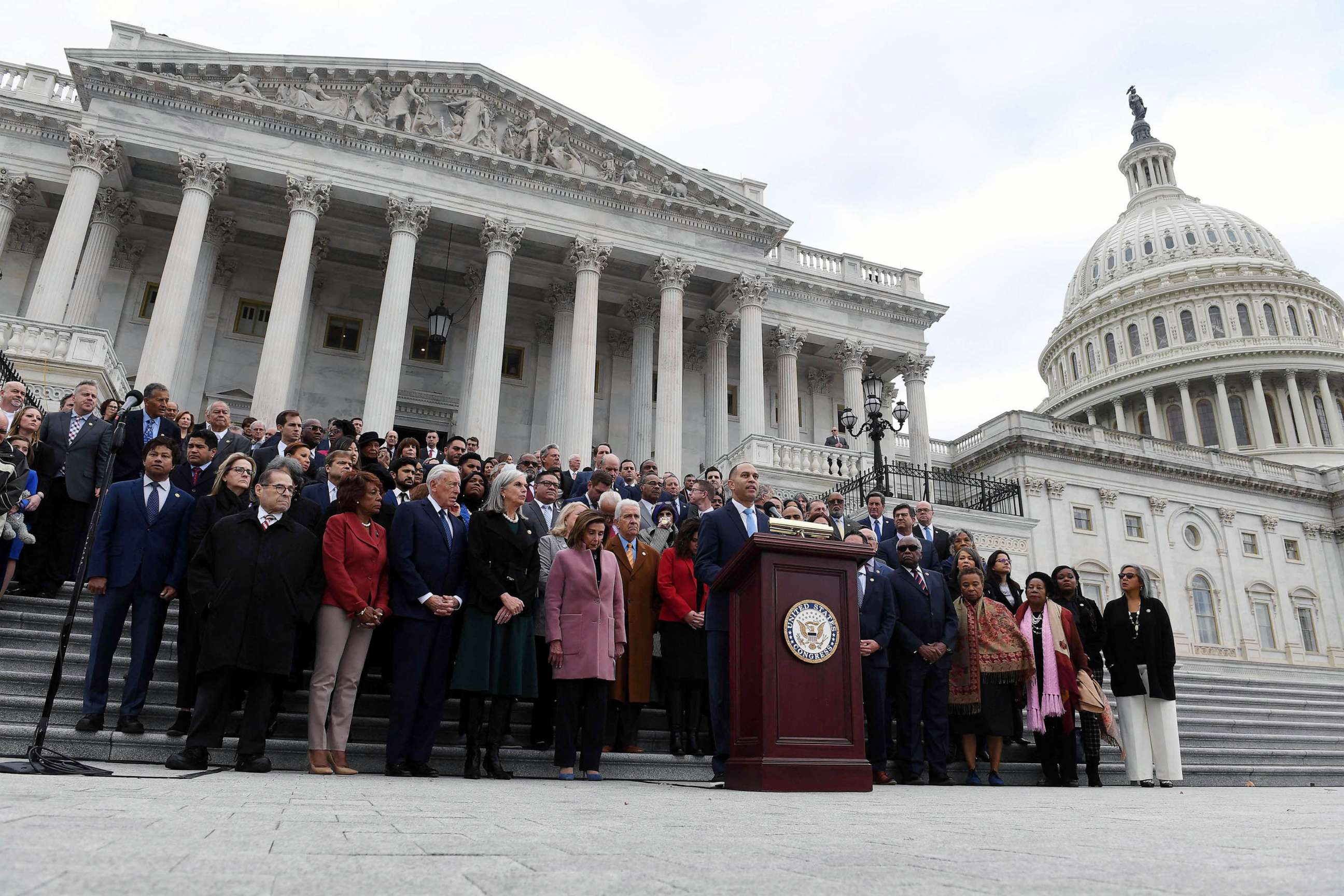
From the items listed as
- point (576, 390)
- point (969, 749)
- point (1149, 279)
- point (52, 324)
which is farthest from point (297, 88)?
point (1149, 279)

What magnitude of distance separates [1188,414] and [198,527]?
7556 centimetres

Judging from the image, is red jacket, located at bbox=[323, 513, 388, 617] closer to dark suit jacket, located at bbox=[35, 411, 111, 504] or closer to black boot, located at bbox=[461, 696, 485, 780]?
black boot, located at bbox=[461, 696, 485, 780]

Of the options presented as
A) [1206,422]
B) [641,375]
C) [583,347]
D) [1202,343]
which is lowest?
[583,347]

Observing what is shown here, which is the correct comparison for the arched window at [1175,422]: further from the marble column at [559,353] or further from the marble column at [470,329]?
the marble column at [470,329]

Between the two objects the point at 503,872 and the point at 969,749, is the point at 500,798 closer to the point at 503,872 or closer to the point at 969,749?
the point at 503,872

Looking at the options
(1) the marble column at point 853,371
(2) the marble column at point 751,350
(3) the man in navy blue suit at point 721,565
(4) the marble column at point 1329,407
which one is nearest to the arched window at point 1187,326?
(4) the marble column at point 1329,407

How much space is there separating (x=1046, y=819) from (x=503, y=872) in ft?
9.25

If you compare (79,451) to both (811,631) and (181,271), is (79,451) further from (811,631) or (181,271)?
(181,271)

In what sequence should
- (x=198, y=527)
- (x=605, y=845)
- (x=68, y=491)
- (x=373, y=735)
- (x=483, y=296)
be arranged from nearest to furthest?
1. (x=605, y=845)
2. (x=198, y=527)
3. (x=373, y=735)
4. (x=68, y=491)
5. (x=483, y=296)

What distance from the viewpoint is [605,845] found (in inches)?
98.9

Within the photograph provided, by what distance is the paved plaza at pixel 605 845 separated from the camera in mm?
1788

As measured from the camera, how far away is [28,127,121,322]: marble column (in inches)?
874

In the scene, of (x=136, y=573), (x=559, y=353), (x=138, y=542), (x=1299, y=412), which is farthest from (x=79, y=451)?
(x=1299, y=412)

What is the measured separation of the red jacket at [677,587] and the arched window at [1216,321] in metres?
77.4
